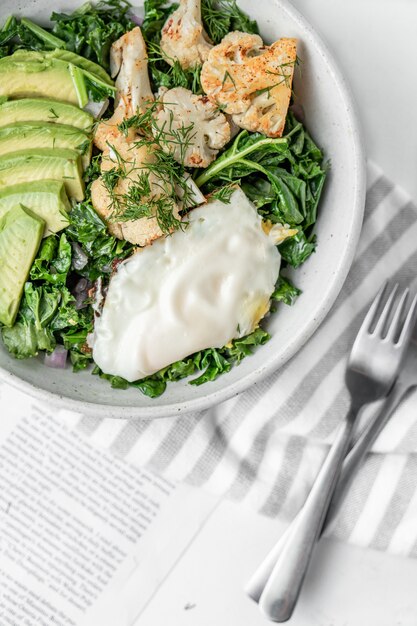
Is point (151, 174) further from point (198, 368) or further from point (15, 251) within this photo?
point (198, 368)

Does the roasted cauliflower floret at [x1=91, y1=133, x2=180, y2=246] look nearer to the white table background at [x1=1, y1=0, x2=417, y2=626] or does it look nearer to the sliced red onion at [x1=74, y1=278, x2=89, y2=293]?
the sliced red onion at [x1=74, y1=278, x2=89, y2=293]

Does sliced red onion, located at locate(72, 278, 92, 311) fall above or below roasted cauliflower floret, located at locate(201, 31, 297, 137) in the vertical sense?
below

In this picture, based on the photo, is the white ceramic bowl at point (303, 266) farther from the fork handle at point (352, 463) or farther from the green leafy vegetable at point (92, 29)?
the fork handle at point (352, 463)

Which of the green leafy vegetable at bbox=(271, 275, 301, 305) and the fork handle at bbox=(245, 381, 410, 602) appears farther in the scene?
the fork handle at bbox=(245, 381, 410, 602)

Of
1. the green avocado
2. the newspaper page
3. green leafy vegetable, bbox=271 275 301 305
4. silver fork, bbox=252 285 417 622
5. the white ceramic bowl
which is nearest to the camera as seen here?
the white ceramic bowl

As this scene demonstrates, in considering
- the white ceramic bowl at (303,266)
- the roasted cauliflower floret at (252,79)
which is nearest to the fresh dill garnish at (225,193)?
the roasted cauliflower floret at (252,79)

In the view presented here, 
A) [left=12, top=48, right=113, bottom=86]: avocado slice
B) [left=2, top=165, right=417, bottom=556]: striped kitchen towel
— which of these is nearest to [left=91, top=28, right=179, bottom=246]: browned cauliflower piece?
[left=12, top=48, right=113, bottom=86]: avocado slice

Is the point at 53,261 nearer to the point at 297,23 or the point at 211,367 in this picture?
the point at 211,367

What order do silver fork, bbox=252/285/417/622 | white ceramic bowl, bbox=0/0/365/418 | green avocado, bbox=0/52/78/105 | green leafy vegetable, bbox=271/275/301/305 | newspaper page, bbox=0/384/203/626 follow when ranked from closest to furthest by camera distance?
1. white ceramic bowl, bbox=0/0/365/418
2. green avocado, bbox=0/52/78/105
3. green leafy vegetable, bbox=271/275/301/305
4. silver fork, bbox=252/285/417/622
5. newspaper page, bbox=0/384/203/626
